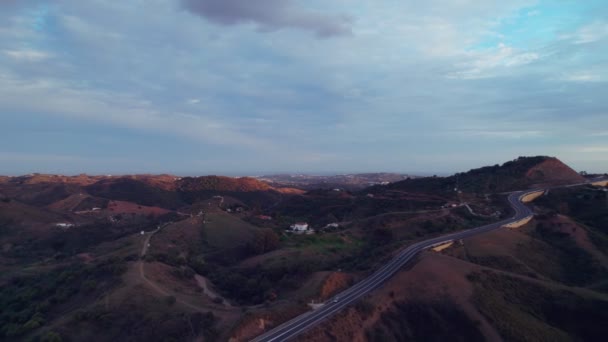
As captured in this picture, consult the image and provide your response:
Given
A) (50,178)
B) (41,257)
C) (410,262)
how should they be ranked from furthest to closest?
(50,178) < (41,257) < (410,262)

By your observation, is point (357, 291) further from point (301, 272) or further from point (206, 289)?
point (206, 289)

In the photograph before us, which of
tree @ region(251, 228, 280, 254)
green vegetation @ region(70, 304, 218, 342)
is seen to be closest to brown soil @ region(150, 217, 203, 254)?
tree @ region(251, 228, 280, 254)

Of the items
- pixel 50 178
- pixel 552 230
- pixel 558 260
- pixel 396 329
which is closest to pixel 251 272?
pixel 396 329

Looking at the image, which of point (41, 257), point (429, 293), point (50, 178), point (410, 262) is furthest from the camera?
point (50, 178)

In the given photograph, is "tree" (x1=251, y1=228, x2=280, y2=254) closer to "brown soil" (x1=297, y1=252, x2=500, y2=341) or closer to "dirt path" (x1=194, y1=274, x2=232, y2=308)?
"dirt path" (x1=194, y1=274, x2=232, y2=308)

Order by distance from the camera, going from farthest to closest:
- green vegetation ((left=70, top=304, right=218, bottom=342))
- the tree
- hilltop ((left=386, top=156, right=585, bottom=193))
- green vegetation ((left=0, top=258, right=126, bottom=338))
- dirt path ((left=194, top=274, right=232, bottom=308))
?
hilltop ((left=386, top=156, right=585, bottom=193)) < the tree < dirt path ((left=194, top=274, right=232, bottom=308)) < green vegetation ((left=0, top=258, right=126, bottom=338)) < green vegetation ((left=70, top=304, right=218, bottom=342))

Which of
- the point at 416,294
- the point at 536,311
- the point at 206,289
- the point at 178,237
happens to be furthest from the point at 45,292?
the point at 536,311

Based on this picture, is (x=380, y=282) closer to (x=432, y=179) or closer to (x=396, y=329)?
(x=396, y=329)

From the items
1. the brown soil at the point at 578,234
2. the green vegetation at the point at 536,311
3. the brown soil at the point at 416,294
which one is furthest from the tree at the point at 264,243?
the brown soil at the point at 578,234
